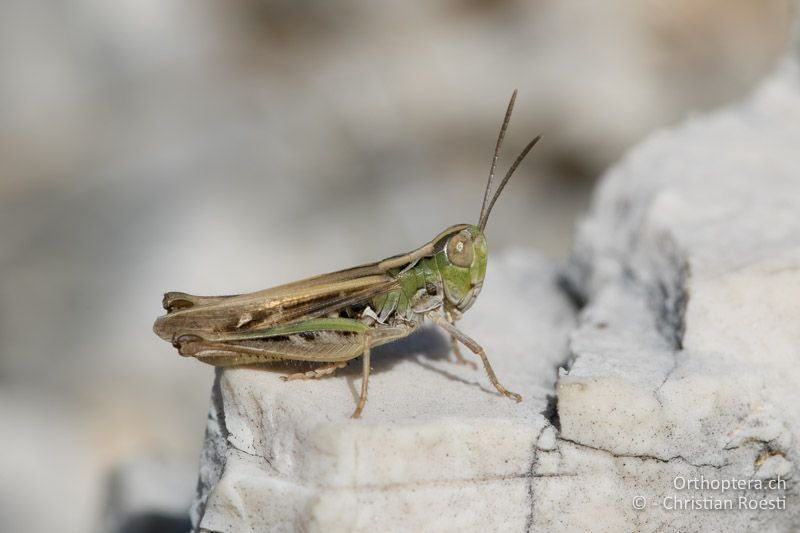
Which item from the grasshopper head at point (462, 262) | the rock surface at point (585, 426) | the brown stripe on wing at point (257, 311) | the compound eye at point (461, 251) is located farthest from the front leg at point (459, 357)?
the brown stripe on wing at point (257, 311)

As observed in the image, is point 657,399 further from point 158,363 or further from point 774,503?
point 158,363

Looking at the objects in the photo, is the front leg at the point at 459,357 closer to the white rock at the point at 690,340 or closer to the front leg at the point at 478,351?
the front leg at the point at 478,351

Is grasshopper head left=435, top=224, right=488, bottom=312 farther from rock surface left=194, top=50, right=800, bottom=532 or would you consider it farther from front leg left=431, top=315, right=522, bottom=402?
rock surface left=194, top=50, right=800, bottom=532

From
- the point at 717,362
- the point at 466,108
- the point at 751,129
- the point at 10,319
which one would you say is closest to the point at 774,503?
the point at 717,362

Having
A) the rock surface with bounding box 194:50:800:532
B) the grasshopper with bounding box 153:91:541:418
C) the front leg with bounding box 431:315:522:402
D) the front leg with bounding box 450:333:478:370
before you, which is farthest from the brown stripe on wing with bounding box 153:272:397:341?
the front leg with bounding box 450:333:478:370

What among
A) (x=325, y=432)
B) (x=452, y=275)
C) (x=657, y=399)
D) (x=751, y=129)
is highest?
(x=751, y=129)

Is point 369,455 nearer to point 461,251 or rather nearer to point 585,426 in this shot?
point 585,426
